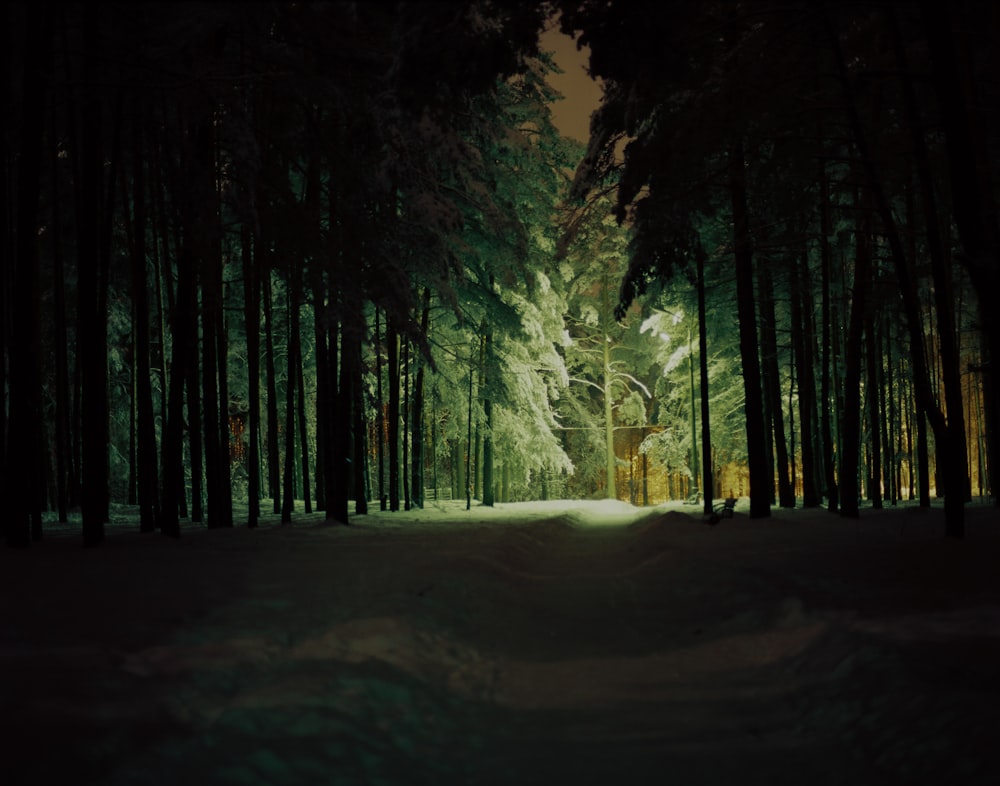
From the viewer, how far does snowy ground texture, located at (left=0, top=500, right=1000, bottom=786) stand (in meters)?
4.38

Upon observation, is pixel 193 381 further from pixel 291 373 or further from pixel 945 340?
pixel 945 340

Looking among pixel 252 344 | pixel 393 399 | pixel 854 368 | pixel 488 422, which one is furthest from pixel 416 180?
pixel 488 422

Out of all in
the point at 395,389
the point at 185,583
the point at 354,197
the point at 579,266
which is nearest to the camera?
the point at 185,583

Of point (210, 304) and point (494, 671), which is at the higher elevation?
point (210, 304)

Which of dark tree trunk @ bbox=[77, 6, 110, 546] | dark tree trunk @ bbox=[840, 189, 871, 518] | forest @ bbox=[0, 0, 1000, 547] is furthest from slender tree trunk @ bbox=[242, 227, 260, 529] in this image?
dark tree trunk @ bbox=[840, 189, 871, 518]

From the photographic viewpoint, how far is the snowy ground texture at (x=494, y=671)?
438cm

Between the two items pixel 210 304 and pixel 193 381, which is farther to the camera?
pixel 193 381

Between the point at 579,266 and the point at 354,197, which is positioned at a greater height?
the point at 579,266

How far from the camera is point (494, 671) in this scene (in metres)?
6.44

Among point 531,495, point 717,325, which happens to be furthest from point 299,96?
point 531,495

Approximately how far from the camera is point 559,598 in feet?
30.8

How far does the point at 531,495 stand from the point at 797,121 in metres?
40.4

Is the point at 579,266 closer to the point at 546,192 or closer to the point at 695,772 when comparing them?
→ the point at 546,192

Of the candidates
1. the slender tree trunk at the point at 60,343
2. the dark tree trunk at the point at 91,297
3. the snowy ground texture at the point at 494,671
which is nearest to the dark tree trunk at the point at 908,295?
the snowy ground texture at the point at 494,671
